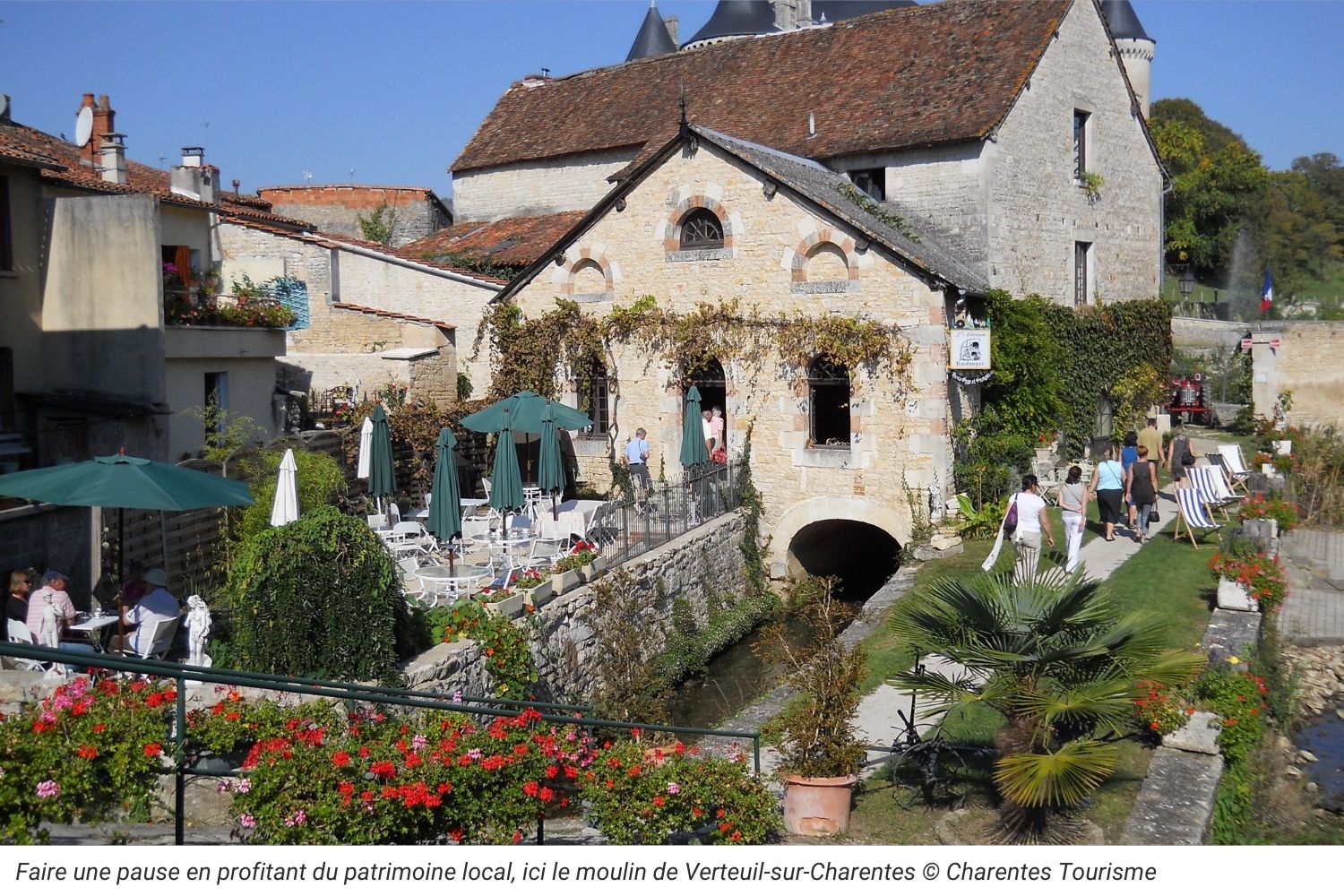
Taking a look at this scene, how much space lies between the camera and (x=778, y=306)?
19031 millimetres

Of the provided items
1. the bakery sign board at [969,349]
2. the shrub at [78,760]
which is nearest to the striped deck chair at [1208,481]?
the bakery sign board at [969,349]

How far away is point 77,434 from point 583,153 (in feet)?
45.6

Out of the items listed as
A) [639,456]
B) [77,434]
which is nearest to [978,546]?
[639,456]

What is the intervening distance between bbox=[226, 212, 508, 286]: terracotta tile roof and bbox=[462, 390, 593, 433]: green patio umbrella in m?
6.02

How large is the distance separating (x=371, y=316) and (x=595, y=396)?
200 inches

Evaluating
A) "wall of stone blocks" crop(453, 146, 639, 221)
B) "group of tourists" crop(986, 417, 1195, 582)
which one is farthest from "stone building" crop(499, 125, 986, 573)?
"wall of stone blocks" crop(453, 146, 639, 221)

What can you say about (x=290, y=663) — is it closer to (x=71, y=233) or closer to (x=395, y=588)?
(x=395, y=588)

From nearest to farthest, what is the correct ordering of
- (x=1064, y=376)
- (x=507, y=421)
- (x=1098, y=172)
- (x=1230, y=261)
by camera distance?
(x=507, y=421) → (x=1064, y=376) → (x=1098, y=172) → (x=1230, y=261)

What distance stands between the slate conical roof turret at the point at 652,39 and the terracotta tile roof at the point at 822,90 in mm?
19430

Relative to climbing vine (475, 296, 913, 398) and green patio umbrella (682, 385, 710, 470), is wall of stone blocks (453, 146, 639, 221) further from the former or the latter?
green patio umbrella (682, 385, 710, 470)

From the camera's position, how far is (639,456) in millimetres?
19703

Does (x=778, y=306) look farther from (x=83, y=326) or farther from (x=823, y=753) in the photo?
(x=823, y=753)

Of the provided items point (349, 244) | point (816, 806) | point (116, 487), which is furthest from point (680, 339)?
point (816, 806)

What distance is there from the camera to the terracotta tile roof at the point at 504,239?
25.2m
